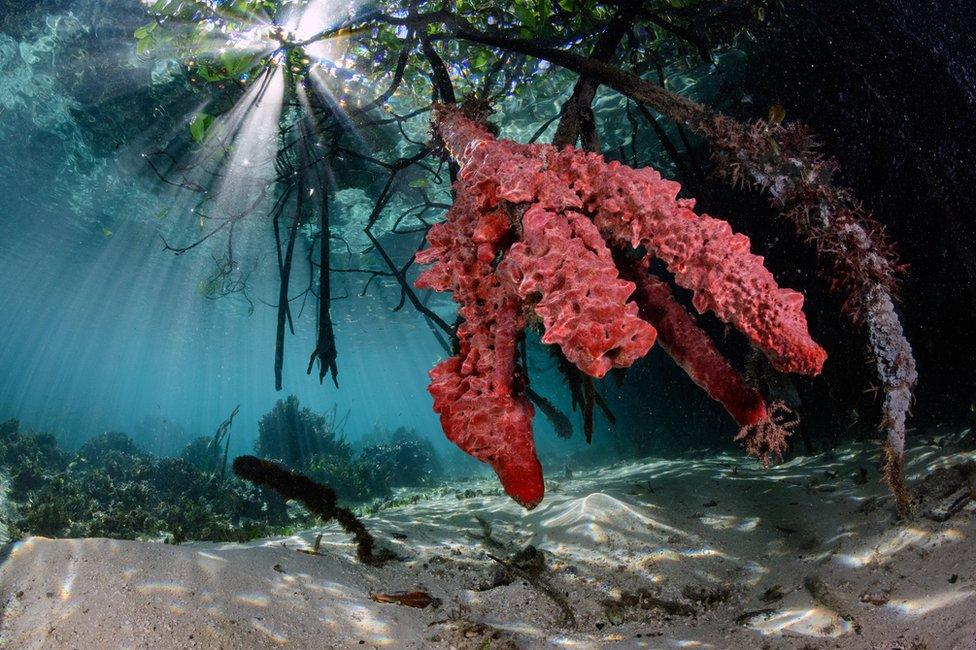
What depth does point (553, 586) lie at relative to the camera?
308 centimetres

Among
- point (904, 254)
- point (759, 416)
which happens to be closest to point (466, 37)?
point (759, 416)

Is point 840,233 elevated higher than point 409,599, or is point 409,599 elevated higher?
point 840,233

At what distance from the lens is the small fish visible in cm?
258

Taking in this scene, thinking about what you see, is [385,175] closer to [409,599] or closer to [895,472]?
[409,599]

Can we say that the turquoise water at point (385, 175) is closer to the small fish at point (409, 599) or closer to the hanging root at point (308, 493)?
the hanging root at point (308, 493)

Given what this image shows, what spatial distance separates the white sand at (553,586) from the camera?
1.93m

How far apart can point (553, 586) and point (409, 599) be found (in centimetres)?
105

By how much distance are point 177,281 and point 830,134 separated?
102ft

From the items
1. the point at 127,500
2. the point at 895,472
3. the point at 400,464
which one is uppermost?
the point at 895,472

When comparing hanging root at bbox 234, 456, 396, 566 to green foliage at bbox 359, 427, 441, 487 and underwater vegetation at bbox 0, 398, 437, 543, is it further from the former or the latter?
green foliage at bbox 359, 427, 441, 487

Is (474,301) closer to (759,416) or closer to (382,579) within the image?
(759,416)

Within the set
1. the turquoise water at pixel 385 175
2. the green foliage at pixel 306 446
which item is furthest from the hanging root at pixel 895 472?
the green foliage at pixel 306 446

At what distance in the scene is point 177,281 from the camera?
2645 centimetres

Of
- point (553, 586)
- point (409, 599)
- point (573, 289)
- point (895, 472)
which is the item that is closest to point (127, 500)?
point (409, 599)
